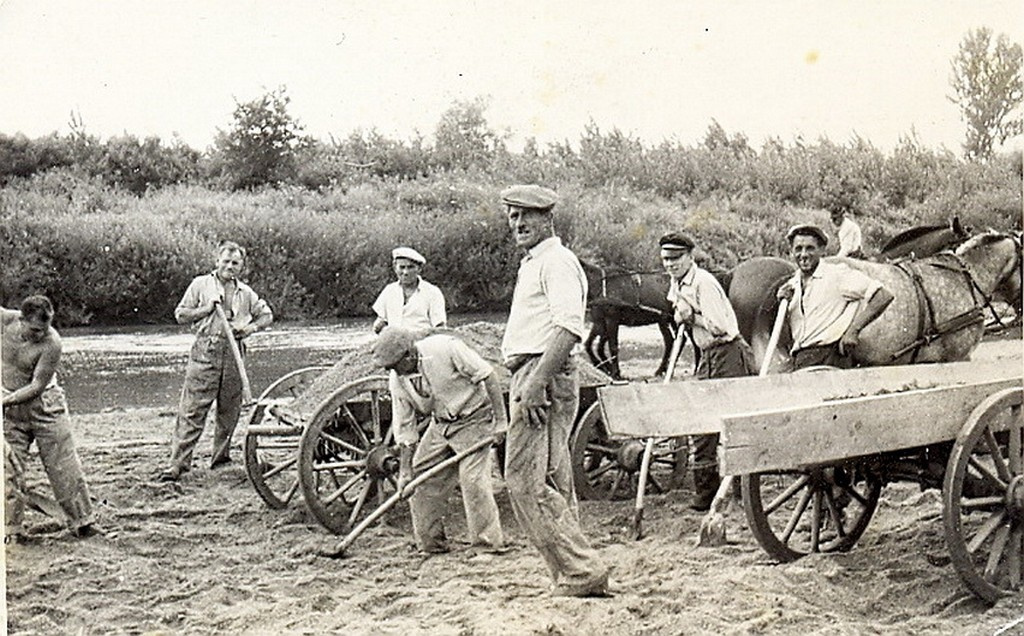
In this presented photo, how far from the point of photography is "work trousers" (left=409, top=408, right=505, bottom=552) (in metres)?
4.70

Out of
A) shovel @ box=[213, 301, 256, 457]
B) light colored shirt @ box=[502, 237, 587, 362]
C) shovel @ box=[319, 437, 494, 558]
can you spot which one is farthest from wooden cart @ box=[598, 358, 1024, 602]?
shovel @ box=[213, 301, 256, 457]

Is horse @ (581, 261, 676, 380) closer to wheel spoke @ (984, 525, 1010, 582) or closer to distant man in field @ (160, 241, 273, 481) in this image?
distant man in field @ (160, 241, 273, 481)

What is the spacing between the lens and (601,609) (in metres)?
4.02

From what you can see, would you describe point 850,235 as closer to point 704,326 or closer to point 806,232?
point 806,232

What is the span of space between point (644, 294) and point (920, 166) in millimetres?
1747

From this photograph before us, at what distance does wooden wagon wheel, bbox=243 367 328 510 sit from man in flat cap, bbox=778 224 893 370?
7.86ft

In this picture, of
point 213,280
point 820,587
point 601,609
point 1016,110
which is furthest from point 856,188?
point 213,280

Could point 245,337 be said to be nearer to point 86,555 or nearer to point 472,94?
point 86,555

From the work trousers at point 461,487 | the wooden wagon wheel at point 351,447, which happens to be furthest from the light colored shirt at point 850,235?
the wooden wagon wheel at point 351,447

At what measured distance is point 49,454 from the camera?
14.8 ft

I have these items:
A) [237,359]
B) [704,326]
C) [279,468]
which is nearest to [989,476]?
[704,326]

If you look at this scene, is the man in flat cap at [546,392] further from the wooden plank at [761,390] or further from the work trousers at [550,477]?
the wooden plank at [761,390]

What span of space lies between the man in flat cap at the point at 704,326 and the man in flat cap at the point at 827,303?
0.45 m

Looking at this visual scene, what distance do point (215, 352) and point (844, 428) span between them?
3288 millimetres
